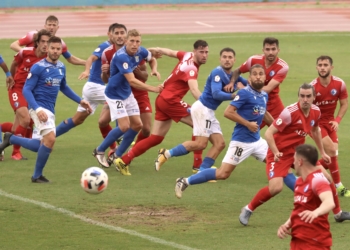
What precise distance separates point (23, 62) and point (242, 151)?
552 centimetres

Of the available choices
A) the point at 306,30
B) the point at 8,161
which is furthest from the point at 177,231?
the point at 306,30

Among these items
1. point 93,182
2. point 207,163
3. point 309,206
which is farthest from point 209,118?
point 309,206

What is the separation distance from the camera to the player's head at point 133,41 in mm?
13180

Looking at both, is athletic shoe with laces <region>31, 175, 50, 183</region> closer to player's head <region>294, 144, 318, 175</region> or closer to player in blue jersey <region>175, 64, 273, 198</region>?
player in blue jersey <region>175, 64, 273, 198</region>

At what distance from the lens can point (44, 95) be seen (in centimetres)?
1255

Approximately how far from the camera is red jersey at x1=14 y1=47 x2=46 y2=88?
14.6 metres

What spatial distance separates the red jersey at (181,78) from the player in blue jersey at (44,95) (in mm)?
1555

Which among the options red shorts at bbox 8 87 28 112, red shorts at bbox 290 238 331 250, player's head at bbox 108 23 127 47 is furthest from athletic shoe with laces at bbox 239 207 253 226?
red shorts at bbox 8 87 28 112

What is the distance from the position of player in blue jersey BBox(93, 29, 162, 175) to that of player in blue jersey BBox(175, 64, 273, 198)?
8.54ft

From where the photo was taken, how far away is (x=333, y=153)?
1173 centimetres

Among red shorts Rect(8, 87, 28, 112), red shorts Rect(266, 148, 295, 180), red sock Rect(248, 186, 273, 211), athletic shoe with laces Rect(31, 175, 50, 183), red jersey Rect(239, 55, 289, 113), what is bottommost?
athletic shoe with laces Rect(31, 175, 50, 183)

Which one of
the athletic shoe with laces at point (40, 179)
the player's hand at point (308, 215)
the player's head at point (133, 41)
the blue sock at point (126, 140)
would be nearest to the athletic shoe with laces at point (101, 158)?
the blue sock at point (126, 140)

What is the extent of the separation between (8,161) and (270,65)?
496cm

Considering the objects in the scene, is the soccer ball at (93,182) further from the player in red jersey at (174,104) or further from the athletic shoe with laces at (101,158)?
the athletic shoe with laces at (101,158)
